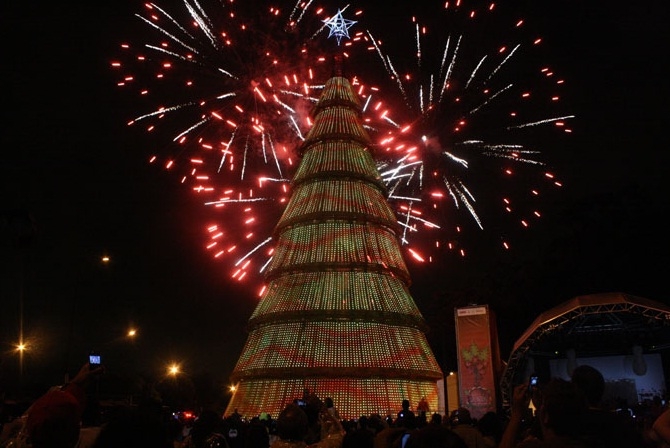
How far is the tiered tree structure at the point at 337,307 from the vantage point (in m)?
Answer: 19.6

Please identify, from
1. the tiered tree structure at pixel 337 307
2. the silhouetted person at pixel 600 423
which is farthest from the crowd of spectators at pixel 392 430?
the tiered tree structure at pixel 337 307

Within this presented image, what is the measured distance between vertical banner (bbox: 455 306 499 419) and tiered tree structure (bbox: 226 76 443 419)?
186 centimetres

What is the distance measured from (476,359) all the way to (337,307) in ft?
22.2

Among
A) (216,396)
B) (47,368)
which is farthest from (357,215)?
(216,396)

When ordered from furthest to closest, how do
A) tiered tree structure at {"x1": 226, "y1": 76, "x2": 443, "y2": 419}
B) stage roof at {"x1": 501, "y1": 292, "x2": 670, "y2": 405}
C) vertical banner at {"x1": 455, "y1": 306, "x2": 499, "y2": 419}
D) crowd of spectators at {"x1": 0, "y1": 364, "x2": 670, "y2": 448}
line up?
vertical banner at {"x1": 455, "y1": 306, "x2": 499, "y2": 419} → stage roof at {"x1": 501, "y1": 292, "x2": 670, "y2": 405} → tiered tree structure at {"x1": 226, "y1": 76, "x2": 443, "y2": 419} → crowd of spectators at {"x1": 0, "y1": 364, "x2": 670, "y2": 448}

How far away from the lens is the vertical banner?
22484 mm

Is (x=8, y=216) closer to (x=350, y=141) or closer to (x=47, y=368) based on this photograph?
(x=350, y=141)

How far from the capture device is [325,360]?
1966 cm

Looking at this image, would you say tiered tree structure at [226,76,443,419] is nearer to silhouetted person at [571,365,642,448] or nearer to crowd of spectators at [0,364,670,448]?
crowd of spectators at [0,364,670,448]

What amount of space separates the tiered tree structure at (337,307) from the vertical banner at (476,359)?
1860mm

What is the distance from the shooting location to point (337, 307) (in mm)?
20703

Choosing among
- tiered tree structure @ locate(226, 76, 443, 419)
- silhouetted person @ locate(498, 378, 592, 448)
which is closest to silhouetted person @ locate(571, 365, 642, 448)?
silhouetted person @ locate(498, 378, 592, 448)

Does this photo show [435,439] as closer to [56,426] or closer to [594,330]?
[56,426]

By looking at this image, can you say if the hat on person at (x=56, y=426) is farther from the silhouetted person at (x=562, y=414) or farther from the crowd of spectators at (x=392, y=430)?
the silhouetted person at (x=562, y=414)
